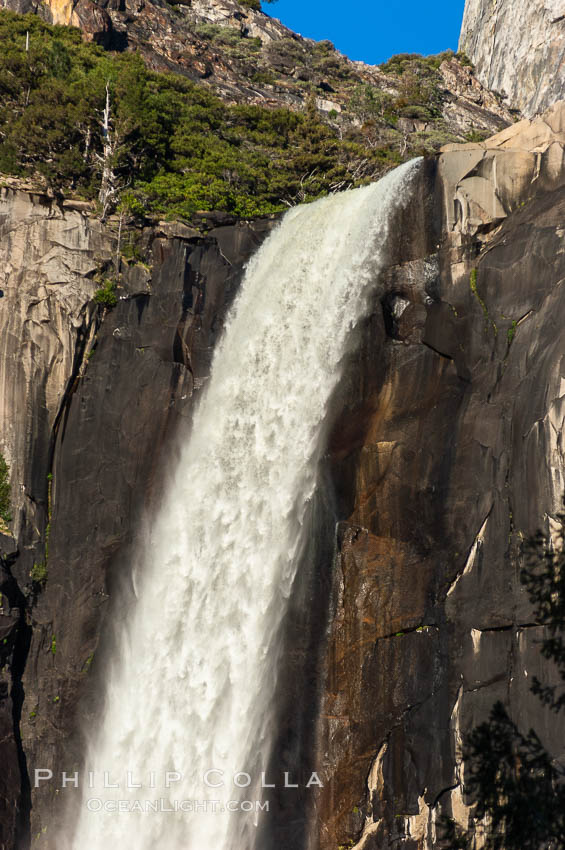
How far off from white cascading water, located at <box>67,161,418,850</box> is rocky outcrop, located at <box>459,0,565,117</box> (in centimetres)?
3978

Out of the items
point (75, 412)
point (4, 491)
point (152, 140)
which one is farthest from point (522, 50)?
point (4, 491)

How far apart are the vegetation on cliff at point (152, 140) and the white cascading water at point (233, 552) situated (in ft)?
22.4

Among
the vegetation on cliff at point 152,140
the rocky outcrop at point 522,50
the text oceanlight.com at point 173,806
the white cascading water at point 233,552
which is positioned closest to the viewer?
the text oceanlight.com at point 173,806

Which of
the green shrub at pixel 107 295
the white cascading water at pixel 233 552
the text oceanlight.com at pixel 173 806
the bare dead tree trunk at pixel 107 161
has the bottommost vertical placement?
the text oceanlight.com at pixel 173 806

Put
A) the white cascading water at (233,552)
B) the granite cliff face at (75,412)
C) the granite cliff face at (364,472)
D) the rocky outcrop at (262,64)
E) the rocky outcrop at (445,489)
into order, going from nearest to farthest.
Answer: the rocky outcrop at (445,489), the granite cliff face at (364,472), the white cascading water at (233,552), the granite cliff face at (75,412), the rocky outcrop at (262,64)

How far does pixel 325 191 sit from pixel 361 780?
24.7 meters

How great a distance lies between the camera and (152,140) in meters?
29.5

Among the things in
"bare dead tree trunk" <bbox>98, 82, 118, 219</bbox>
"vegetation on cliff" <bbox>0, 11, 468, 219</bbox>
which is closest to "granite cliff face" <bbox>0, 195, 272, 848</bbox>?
"bare dead tree trunk" <bbox>98, 82, 118, 219</bbox>

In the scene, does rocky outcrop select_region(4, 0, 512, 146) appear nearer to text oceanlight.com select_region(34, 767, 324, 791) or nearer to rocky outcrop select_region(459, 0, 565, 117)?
rocky outcrop select_region(459, 0, 565, 117)

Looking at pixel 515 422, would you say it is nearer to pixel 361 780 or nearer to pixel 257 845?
pixel 361 780

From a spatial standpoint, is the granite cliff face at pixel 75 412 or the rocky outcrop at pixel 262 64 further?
the rocky outcrop at pixel 262 64

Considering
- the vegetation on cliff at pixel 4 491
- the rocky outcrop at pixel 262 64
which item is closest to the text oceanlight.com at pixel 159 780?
the vegetation on cliff at pixel 4 491

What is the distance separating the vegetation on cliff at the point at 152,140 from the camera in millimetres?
26500

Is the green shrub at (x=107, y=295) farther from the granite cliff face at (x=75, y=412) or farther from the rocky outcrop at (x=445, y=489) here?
the rocky outcrop at (x=445, y=489)
